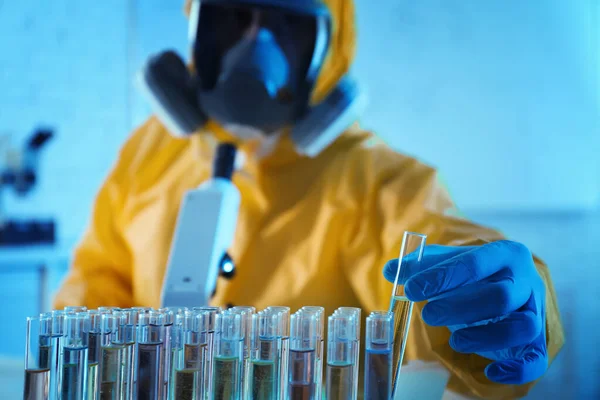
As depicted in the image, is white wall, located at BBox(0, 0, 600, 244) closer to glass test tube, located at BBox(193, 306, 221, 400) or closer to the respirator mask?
the respirator mask

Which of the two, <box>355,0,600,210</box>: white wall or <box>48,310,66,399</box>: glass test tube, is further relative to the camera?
<box>355,0,600,210</box>: white wall

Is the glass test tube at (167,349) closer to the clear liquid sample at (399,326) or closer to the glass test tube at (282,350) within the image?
the glass test tube at (282,350)

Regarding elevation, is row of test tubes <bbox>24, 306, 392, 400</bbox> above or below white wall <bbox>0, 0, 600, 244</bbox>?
below

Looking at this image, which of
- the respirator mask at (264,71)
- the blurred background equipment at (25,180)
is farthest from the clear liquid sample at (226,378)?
the blurred background equipment at (25,180)

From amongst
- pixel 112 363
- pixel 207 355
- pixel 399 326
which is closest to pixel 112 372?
pixel 112 363

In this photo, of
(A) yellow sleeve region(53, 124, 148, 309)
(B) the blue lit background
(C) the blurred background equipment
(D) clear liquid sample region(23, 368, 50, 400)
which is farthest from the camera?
(C) the blurred background equipment

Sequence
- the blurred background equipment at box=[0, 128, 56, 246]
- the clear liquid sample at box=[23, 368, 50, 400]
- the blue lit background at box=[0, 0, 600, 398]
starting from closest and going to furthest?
1. the clear liquid sample at box=[23, 368, 50, 400]
2. the blue lit background at box=[0, 0, 600, 398]
3. the blurred background equipment at box=[0, 128, 56, 246]

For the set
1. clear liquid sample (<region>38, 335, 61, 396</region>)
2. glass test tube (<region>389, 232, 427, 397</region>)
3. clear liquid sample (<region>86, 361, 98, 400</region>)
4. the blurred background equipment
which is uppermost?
the blurred background equipment

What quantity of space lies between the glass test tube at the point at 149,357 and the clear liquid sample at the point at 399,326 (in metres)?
0.29

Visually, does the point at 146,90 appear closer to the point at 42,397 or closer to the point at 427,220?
the point at 427,220

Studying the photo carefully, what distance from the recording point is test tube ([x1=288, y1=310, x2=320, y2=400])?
688 millimetres

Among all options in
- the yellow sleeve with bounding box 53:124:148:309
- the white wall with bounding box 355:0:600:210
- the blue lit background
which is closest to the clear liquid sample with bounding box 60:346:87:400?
the yellow sleeve with bounding box 53:124:148:309

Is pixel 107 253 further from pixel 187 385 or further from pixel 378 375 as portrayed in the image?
A: pixel 378 375

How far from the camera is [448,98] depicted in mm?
2662
